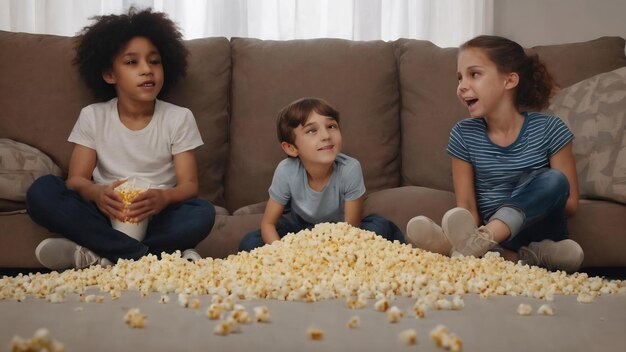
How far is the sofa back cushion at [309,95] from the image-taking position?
299 centimetres

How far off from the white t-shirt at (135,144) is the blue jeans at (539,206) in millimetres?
1095

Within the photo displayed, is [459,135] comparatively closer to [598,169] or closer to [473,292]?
[598,169]

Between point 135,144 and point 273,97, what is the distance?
1.92 feet

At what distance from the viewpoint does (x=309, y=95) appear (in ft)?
9.88

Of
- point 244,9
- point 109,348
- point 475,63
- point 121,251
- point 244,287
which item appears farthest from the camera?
point 244,9

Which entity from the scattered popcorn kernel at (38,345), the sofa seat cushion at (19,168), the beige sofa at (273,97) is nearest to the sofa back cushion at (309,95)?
the beige sofa at (273,97)

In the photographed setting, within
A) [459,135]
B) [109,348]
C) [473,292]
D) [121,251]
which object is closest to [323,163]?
[459,135]

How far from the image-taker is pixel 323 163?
8.36 feet

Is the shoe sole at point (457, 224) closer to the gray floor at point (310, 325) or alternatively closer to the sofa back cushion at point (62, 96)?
the gray floor at point (310, 325)

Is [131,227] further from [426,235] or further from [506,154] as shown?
[506,154]

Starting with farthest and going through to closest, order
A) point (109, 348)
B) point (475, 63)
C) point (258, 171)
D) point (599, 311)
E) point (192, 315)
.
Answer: point (258, 171)
point (475, 63)
point (599, 311)
point (192, 315)
point (109, 348)

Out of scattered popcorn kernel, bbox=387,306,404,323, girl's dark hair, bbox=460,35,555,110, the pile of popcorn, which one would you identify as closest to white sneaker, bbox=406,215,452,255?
the pile of popcorn

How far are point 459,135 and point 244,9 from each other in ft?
5.06

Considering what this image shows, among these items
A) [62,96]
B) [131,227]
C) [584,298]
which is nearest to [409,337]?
[584,298]
